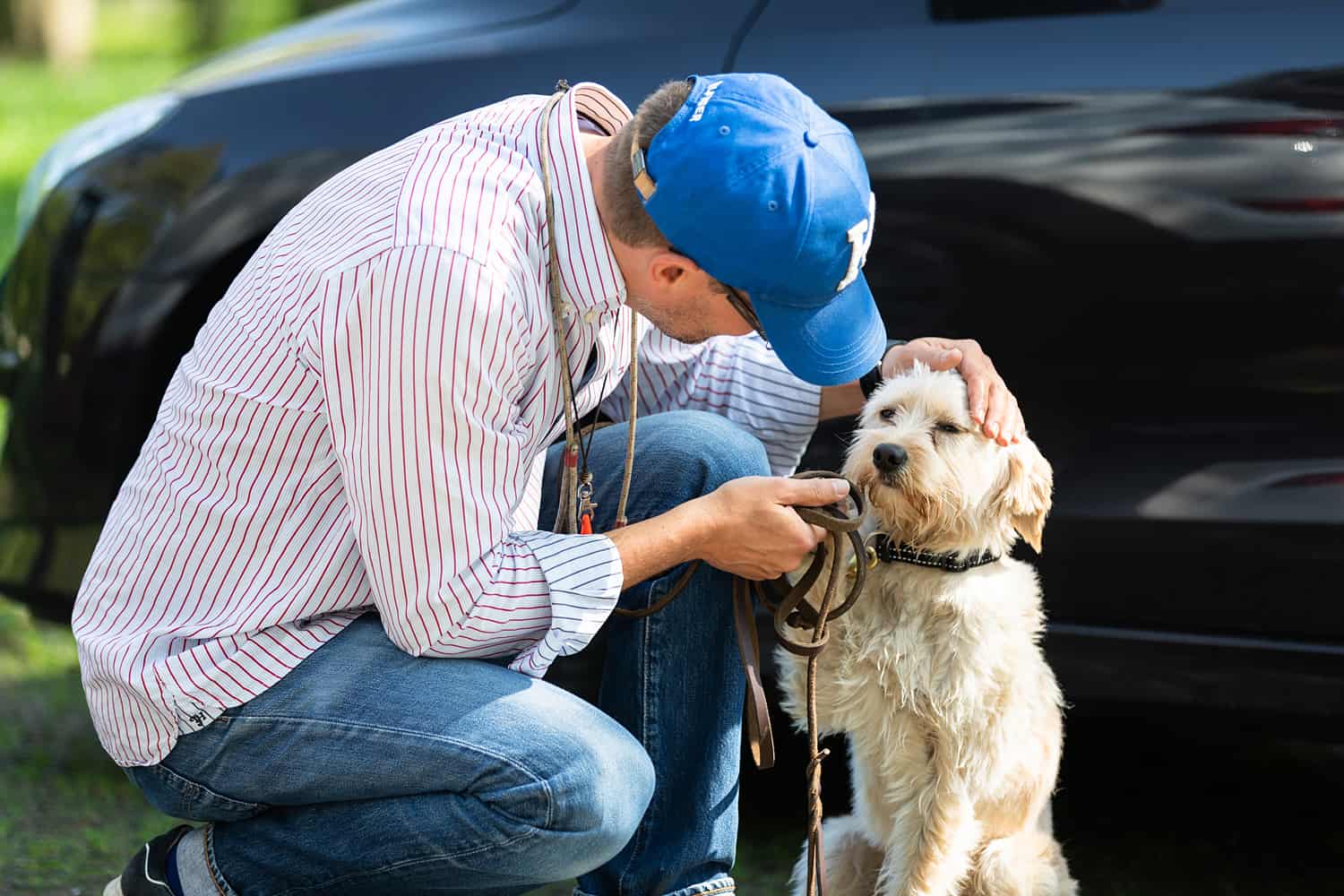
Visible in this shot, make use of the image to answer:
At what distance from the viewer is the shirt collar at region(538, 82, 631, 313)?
2201 millimetres

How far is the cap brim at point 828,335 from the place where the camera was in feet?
7.16

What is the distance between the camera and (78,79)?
14.5 meters

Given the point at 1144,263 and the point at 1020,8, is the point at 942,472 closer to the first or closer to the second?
the point at 1144,263

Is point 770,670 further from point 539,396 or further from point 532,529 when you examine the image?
point 539,396

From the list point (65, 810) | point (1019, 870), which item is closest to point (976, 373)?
point (1019, 870)

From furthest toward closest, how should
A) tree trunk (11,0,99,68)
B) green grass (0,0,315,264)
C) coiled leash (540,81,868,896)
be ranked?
tree trunk (11,0,99,68) → green grass (0,0,315,264) → coiled leash (540,81,868,896)

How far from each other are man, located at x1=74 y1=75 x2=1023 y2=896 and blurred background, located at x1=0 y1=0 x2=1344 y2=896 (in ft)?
1.91

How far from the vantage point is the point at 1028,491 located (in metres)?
2.50

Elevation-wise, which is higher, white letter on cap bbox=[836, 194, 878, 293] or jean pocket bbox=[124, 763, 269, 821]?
white letter on cap bbox=[836, 194, 878, 293]

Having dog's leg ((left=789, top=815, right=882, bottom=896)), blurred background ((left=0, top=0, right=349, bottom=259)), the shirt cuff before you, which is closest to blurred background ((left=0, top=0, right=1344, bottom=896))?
dog's leg ((left=789, top=815, right=882, bottom=896))

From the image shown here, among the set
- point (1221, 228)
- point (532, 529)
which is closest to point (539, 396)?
point (532, 529)

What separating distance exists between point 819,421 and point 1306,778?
1503mm

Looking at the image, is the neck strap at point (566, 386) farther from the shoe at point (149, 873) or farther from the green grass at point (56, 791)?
the green grass at point (56, 791)

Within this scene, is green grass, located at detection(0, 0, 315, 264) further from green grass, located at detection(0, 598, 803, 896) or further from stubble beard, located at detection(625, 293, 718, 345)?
stubble beard, located at detection(625, 293, 718, 345)
